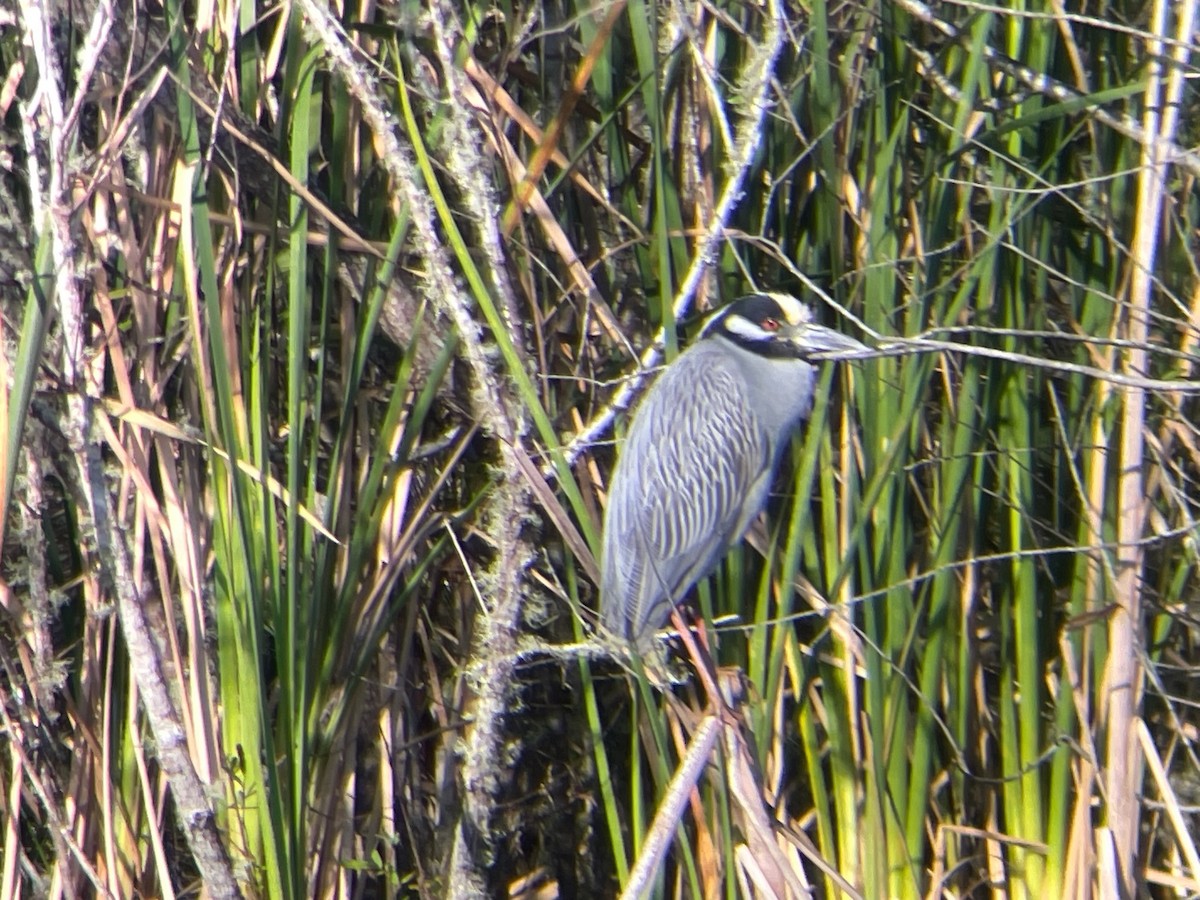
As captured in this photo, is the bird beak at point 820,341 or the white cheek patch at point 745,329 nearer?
the bird beak at point 820,341

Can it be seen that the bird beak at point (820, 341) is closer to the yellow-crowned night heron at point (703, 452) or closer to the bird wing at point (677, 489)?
the yellow-crowned night heron at point (703, 452)

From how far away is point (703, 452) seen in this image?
73.8 inches

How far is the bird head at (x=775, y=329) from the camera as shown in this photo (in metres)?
1.57

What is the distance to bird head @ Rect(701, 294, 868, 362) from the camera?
1.57m

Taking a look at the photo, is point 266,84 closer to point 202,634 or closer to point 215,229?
point 215,229

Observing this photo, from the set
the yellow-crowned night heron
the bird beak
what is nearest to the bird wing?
the yellow-crowned night heron

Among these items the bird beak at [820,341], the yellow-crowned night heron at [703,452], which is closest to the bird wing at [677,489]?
the yellow-crowned night heron at [703,452]

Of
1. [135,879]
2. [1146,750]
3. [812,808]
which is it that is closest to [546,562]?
[812,808]

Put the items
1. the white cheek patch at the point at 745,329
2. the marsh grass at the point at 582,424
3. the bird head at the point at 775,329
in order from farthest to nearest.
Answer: the white cheek patch at the point at 745,329
the bird head at the point at 775,329
the marsh grass at the point at 582,424

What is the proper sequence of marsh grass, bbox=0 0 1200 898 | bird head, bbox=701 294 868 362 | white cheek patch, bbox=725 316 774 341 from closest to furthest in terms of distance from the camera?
marsh grass, bbox=0 0 1200 898, bird head, bbox=701 294 868 362, white cheek patch, bbox=725 316 774 341

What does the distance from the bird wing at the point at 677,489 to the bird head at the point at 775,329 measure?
0.07m

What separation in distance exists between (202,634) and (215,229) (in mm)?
518

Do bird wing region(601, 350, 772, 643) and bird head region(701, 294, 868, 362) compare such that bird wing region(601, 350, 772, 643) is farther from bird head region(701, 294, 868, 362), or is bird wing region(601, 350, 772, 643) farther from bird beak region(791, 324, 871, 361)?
bird beak region(791, 324, 871, 361)

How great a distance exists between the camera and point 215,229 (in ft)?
5.20
